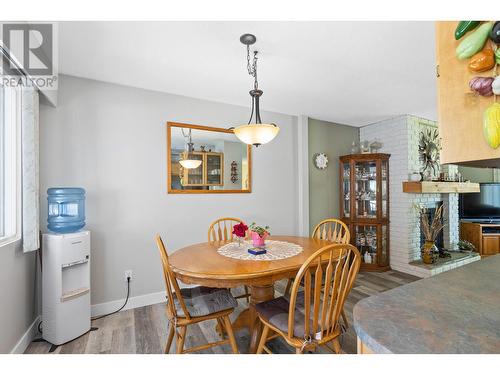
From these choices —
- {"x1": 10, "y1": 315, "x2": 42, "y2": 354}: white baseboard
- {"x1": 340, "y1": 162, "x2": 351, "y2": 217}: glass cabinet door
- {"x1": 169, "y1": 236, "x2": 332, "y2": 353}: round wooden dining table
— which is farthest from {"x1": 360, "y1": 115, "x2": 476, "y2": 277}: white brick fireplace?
{"x1": 10, "y1": 315, "x2": 42, "y2": 354}: white baseboard

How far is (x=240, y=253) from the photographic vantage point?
2.00 meters

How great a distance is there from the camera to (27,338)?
6.54ft

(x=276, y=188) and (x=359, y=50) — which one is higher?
(x=359, y=50)

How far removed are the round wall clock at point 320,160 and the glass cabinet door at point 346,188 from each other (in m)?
0.38

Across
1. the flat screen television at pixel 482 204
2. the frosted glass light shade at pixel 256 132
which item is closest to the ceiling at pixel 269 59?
the frosted glass light shade at pixel 256 132

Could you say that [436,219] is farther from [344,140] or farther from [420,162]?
[344,140]

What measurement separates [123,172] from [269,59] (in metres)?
1.85

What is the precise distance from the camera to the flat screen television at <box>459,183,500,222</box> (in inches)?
180

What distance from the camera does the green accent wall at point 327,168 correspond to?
3.98 meters

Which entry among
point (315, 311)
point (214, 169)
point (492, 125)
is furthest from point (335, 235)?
point (492, 125)

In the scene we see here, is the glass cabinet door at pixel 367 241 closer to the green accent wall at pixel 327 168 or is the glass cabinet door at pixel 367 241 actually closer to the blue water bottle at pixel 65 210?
the green accent wall at pixel 327 168

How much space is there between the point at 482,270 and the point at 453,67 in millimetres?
1018

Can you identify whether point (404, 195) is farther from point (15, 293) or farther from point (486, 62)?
point (15, 293)
